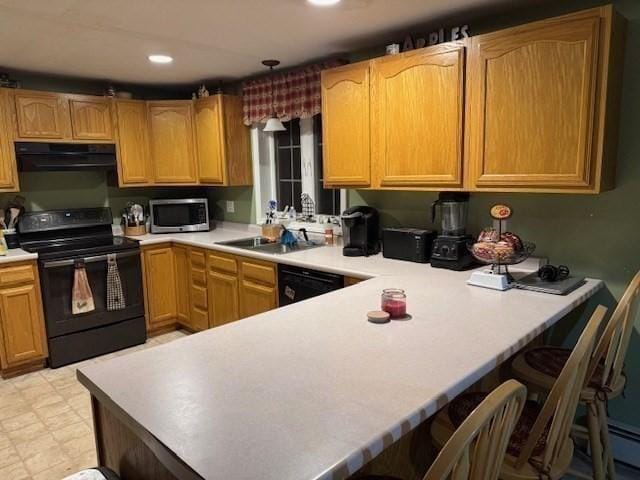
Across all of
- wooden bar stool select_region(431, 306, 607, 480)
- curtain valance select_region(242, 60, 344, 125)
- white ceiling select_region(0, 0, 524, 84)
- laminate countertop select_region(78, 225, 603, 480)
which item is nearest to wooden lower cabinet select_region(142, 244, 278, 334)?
curtain valance select_region(242, 60, 344, 125)

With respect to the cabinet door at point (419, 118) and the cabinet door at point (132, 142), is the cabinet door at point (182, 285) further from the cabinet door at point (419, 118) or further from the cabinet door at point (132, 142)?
the cabinet door at point (419, 118)

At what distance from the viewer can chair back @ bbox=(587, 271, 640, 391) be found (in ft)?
4.98

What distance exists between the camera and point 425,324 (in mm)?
1642

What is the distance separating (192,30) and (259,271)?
60.6 inches

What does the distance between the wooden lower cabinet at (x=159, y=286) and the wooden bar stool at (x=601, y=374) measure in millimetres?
2972

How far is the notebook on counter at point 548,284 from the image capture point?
2.00m

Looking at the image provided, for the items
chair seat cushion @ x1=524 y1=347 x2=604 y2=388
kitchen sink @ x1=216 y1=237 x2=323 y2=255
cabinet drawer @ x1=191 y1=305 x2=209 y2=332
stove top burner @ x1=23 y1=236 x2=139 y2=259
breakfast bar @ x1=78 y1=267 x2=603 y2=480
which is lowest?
cabinet drawer @ x1=191 y1=305 x2=209 y2=332

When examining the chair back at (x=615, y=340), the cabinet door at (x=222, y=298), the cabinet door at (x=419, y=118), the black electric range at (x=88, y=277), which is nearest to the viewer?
the chair back at (x=615, y=340)

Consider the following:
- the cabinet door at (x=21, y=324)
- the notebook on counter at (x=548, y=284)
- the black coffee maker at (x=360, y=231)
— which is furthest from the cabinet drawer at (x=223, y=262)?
the notebook on counter at (x=548, y=284)

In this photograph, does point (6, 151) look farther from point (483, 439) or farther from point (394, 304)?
point (483, 439)

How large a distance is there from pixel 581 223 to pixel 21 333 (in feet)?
11.8

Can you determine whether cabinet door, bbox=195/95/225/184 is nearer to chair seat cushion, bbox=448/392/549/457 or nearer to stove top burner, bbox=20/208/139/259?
stove top burner, bbox=20/208/139/259

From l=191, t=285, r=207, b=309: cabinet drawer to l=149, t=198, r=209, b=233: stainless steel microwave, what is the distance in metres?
0.66

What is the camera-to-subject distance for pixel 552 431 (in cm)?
123
